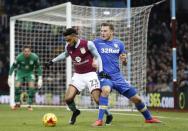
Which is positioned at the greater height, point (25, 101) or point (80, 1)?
point (80, 1)

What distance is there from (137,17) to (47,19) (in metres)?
3.66

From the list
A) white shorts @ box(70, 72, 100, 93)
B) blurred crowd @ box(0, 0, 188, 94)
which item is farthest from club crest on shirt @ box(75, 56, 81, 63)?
blurred crowd @ box(0, 0, 188, 94)

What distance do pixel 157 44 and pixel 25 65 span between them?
42.4 ft

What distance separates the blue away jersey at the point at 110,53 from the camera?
12.7m

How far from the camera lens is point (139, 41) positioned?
2103 cm

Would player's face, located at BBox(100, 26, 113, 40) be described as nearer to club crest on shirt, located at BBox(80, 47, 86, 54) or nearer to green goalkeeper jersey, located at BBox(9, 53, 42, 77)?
club crest on shirt, located at BBox(80, 47, 86, 54)

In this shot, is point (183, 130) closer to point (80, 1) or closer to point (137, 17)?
point (137, 17)

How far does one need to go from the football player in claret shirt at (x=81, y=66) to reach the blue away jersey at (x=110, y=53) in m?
0.11

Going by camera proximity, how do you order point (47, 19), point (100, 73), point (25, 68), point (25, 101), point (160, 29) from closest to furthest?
point (100, 73)
point (25, 68)
point (47, 19)
point (25, 101)
point (160, 29)

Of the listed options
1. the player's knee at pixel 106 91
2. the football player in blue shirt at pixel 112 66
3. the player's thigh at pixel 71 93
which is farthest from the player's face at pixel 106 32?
the player's thigh at pixel 71 93

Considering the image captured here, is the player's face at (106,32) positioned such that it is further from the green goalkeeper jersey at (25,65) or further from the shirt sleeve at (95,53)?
the green goalkeeper jersey at (25,65)

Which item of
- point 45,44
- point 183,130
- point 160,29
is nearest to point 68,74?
point 45,44

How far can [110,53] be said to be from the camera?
1274cm

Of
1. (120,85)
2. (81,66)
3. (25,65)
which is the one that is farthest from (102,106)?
(25,65)
